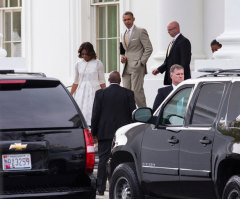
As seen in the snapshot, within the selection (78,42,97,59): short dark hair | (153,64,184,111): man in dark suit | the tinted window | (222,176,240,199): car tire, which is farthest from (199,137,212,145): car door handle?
(78,42,97,59): short dark hair

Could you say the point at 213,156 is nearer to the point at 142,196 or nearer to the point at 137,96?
the point at 142,196

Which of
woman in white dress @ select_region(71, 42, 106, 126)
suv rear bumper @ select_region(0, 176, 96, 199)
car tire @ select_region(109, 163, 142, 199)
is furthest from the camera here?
woman in white dress @ select_region(71, 42, 106, 126)

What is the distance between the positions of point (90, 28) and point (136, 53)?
438cm

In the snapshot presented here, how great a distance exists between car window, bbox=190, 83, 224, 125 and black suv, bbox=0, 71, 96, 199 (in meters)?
1.14

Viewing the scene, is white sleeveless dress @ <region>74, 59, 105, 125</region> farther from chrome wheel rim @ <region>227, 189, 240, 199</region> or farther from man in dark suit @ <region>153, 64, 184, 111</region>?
chrome wheel rim @ <region>227, 189, 240, 199</region>

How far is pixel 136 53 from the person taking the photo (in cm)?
1772

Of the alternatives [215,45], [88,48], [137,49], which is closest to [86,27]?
[137,49]

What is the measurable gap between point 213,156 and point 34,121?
1.81 m

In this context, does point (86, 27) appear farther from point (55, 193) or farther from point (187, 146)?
point (187, 146)

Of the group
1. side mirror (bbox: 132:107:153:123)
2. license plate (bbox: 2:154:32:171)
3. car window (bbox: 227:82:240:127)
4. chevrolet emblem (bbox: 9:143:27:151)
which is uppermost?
car window (bbox: 227:82:240:127)

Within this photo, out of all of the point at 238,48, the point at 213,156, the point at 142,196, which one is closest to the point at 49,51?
the point at 238,48

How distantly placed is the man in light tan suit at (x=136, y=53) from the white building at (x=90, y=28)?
1332 mm

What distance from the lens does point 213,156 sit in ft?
28.3

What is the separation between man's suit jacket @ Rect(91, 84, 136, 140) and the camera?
13.7 meters
